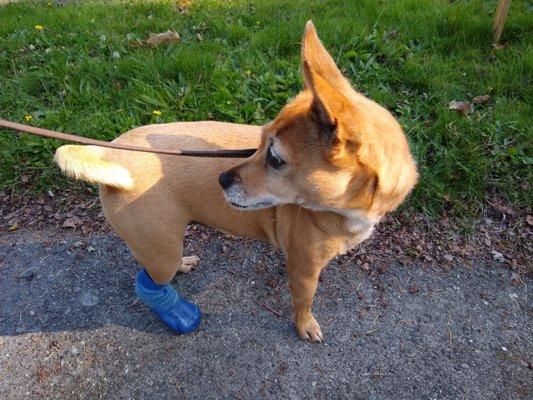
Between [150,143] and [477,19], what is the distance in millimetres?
4499

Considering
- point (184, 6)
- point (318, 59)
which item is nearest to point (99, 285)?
point (318, 59)

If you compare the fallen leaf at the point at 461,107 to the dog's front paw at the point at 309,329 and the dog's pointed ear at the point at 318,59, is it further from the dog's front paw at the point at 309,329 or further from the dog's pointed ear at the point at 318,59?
the dog's front paw at the point at 309,329

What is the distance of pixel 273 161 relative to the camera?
7.38ft

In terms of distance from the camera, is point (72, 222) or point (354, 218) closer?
point (354, 218)

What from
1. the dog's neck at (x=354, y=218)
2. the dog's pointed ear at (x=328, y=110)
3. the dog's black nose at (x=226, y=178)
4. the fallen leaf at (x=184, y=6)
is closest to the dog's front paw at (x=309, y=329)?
the dog's neck at (x=354, y=218)

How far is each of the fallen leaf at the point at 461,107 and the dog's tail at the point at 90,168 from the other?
3.29 m

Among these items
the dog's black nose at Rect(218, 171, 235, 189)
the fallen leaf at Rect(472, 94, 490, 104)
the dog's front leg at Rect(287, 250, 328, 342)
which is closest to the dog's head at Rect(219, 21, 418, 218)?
the dog's black nose at Rect(218, 171, 235, 189)

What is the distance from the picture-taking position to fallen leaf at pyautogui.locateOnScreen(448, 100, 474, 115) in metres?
4.20

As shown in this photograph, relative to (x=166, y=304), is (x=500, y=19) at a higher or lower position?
higher

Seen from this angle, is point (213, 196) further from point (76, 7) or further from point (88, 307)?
point (76, 7)

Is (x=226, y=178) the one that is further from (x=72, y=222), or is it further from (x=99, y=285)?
(x=72, y=222)

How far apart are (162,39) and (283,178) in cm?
362

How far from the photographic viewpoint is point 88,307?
326 centimetres

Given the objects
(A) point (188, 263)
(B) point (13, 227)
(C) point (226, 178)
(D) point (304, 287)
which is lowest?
(A) point (188, 263)
